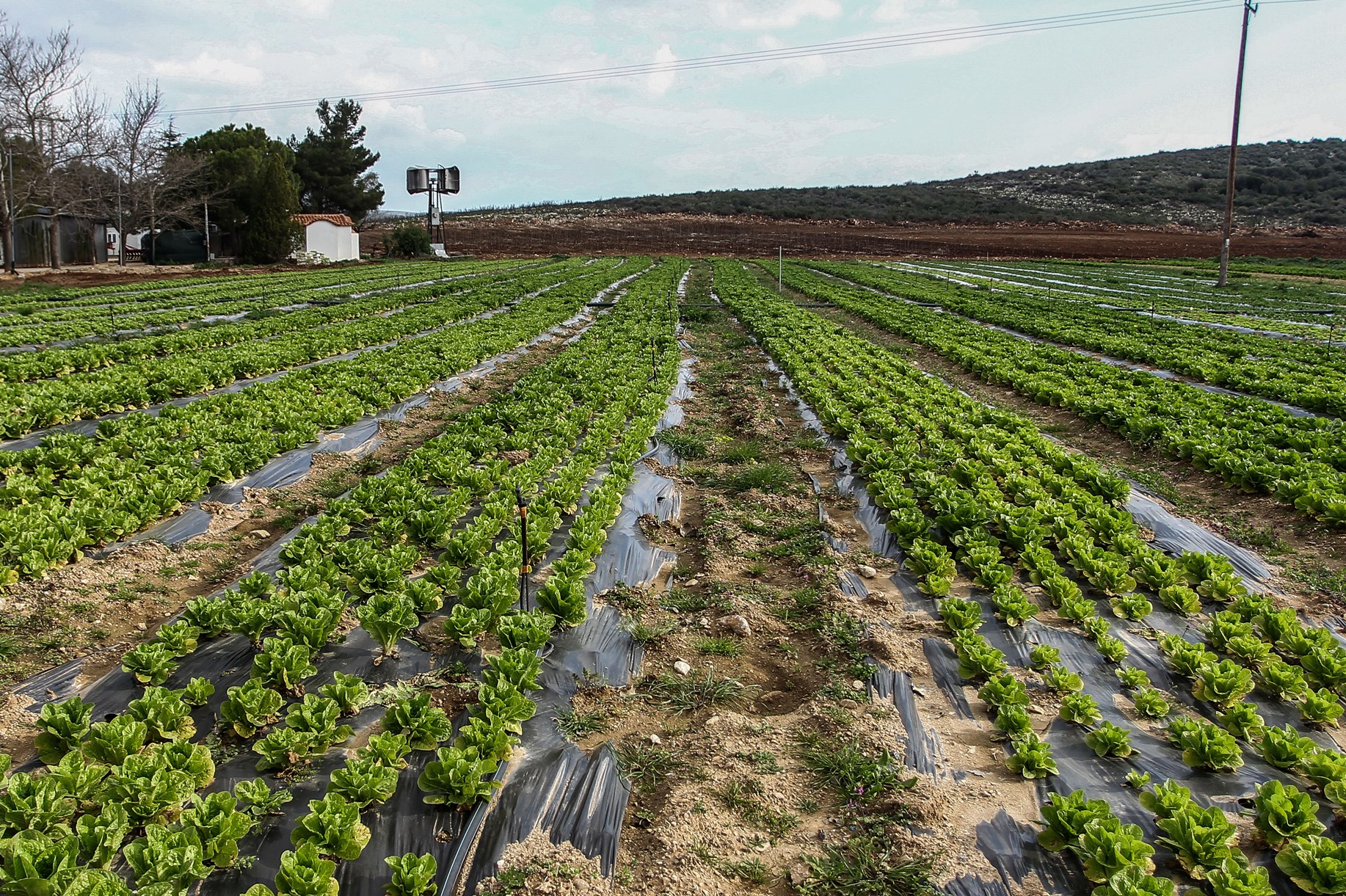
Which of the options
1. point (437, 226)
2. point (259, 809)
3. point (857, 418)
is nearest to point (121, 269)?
point (437, 226)

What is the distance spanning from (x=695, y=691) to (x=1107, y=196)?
118198mm

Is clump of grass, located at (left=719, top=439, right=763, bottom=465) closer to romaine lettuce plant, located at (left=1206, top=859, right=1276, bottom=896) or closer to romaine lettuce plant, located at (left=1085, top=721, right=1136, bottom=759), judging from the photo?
romaine lettuce plant, located at (left=1085, top=721, right=1136, bottom=759)

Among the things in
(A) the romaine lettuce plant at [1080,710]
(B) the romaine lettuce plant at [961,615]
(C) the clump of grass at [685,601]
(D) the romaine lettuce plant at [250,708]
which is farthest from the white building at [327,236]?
(A) the romaine lettuce plant at [1080,710]

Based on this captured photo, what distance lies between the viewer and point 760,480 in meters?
9.64

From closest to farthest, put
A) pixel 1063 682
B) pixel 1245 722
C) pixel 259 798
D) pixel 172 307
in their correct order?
pixel 259 798 < pixel 1245 722 < pixel 1063 682 < pixel 172 307

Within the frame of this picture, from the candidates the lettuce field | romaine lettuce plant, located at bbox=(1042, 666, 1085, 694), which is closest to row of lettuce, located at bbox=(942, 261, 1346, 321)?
the lettuce field

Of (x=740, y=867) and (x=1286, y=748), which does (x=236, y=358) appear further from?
(x=1286, y=748)

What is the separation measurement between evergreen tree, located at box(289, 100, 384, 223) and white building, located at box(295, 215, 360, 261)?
1192 cm

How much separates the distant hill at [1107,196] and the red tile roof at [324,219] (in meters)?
57.9

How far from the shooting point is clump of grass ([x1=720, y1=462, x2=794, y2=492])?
376 inches

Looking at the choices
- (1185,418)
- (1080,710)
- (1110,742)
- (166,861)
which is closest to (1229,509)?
(1185,418)

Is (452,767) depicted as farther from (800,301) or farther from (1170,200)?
(1170,200)

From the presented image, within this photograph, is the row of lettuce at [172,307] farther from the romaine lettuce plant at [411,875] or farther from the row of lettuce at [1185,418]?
the row of lettuce at [1185,418]

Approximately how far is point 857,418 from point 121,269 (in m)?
47.9
